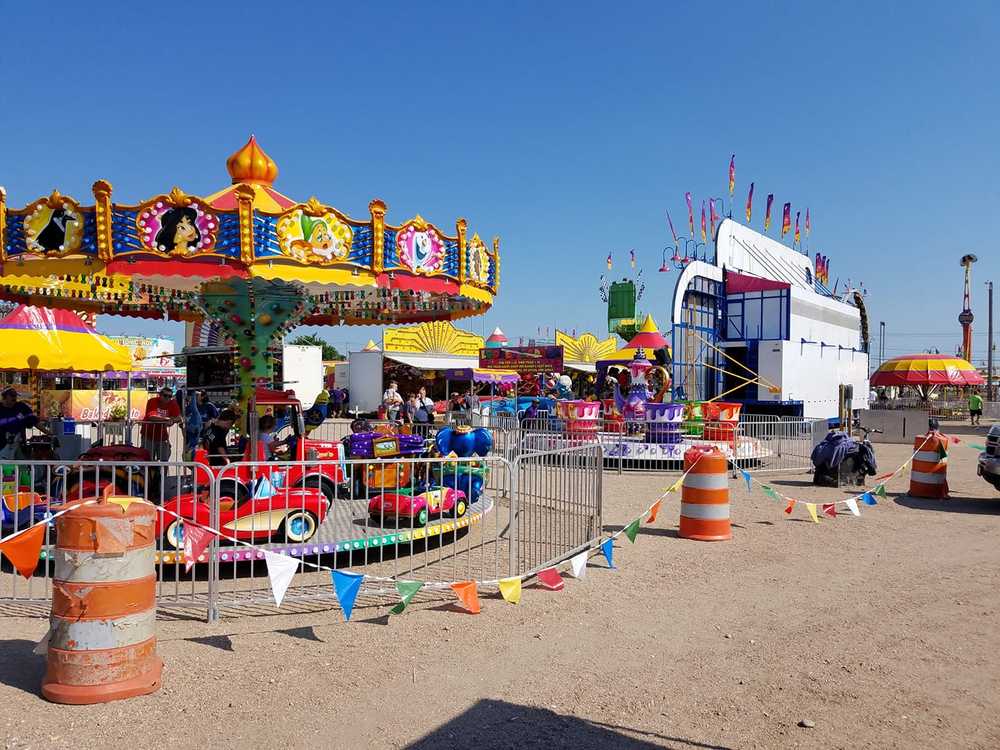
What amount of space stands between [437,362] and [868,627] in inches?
1309

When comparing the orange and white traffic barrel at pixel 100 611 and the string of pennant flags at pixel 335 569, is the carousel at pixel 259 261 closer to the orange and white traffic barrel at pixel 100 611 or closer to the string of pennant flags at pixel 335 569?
the string of pennant flags at pixel 335 569

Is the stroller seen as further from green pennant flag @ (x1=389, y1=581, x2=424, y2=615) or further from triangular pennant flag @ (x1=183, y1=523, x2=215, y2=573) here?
triangular pennant flag @ (x1=183, y1=523, x2=215, y2=573)

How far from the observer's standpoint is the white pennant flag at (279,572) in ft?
16.6

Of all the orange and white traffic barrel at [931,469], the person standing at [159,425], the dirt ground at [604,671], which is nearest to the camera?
the dirt ground at [604,671]

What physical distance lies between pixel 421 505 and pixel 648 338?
16072 millimetres

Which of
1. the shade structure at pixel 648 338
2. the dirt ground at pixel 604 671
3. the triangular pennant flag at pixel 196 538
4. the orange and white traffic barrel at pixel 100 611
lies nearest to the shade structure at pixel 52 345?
the triangular pennant flag at pixel 196 538

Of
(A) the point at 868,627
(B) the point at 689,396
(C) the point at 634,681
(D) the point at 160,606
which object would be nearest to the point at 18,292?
(D) the point at 160,606

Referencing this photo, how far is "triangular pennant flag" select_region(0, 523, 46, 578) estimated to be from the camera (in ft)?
15.8

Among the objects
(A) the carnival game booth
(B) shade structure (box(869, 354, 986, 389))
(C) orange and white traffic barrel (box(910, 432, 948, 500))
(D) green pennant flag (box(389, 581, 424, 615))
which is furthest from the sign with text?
(D) green pennant flag (box(389, 581, 424, 615))

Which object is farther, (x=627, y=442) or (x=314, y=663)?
(x=627, y=442)

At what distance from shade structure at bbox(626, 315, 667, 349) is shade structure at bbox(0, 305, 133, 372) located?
1377 centimetres

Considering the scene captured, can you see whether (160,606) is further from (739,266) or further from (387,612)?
(739,266)

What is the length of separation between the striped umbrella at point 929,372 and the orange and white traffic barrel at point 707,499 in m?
32.2

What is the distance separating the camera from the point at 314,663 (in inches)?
193
